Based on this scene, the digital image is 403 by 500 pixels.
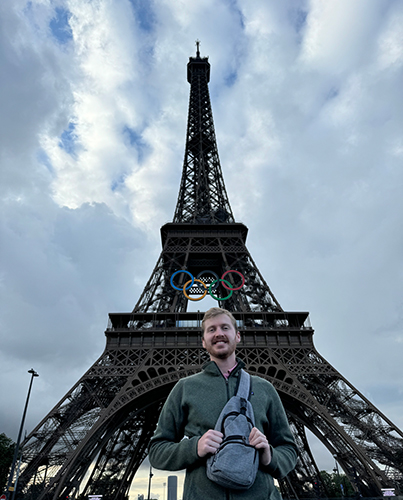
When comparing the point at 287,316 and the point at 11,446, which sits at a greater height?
the point at 287,316

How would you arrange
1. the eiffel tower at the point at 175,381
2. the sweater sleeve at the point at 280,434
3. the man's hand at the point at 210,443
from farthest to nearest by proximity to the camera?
1. the eiffel tower at the point at 175,381
2. the sweater sleeve at the point at 280,434
3. the man's hand at the point at 210,443

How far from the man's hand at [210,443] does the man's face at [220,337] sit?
2.48 ft

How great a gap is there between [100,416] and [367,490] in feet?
59.2

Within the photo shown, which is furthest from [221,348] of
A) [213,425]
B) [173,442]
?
[173,442]

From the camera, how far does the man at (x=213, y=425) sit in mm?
2453

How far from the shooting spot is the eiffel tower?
72.9 ft

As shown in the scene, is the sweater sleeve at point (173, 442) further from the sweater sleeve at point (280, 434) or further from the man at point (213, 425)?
the sweater sleeve at point (280, 434)

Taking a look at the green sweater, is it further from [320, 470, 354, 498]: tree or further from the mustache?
[320, 470, 354, 498]: tree

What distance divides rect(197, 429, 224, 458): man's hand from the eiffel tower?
75.6 ft

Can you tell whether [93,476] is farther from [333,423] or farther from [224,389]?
[224,389]

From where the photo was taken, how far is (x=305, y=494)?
Answer: 28812 mm

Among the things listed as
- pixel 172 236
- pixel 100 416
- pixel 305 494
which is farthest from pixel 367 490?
pixel 172 236

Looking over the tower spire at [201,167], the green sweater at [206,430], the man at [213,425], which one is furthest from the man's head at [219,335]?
the tower spire at [201,167]

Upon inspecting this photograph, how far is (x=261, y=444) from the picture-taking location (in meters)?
2.41
